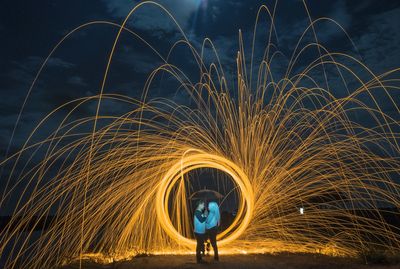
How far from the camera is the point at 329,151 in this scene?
13.4 meters

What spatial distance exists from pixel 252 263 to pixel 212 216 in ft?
5.37

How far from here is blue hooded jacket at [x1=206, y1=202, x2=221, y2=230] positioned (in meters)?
11.4

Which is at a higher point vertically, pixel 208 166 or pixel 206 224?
pixel 208 166

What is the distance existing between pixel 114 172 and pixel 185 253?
348cm

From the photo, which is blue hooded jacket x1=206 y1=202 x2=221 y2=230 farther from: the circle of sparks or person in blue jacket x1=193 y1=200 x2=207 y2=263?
the circle of sparks

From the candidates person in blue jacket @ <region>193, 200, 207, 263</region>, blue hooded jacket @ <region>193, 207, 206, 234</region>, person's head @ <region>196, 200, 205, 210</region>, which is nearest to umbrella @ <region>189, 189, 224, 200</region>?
person's head @ <region>196, 200, 205, 210</region>

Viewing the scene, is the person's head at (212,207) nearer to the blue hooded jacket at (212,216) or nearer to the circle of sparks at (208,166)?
the blue hooded jacket at (212,216)

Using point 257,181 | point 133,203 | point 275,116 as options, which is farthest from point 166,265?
point 275,116

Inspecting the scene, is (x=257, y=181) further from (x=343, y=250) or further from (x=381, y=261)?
(x=381, y=261)

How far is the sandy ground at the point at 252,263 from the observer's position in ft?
33.5

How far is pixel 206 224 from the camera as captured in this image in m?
11.4

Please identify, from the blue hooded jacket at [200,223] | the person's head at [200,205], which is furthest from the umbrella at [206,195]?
the blue hooded jacket at [200,223]

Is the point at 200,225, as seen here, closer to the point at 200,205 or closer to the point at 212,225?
the point at 212,225

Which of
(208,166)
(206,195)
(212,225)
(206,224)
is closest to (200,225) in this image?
(206,224)
